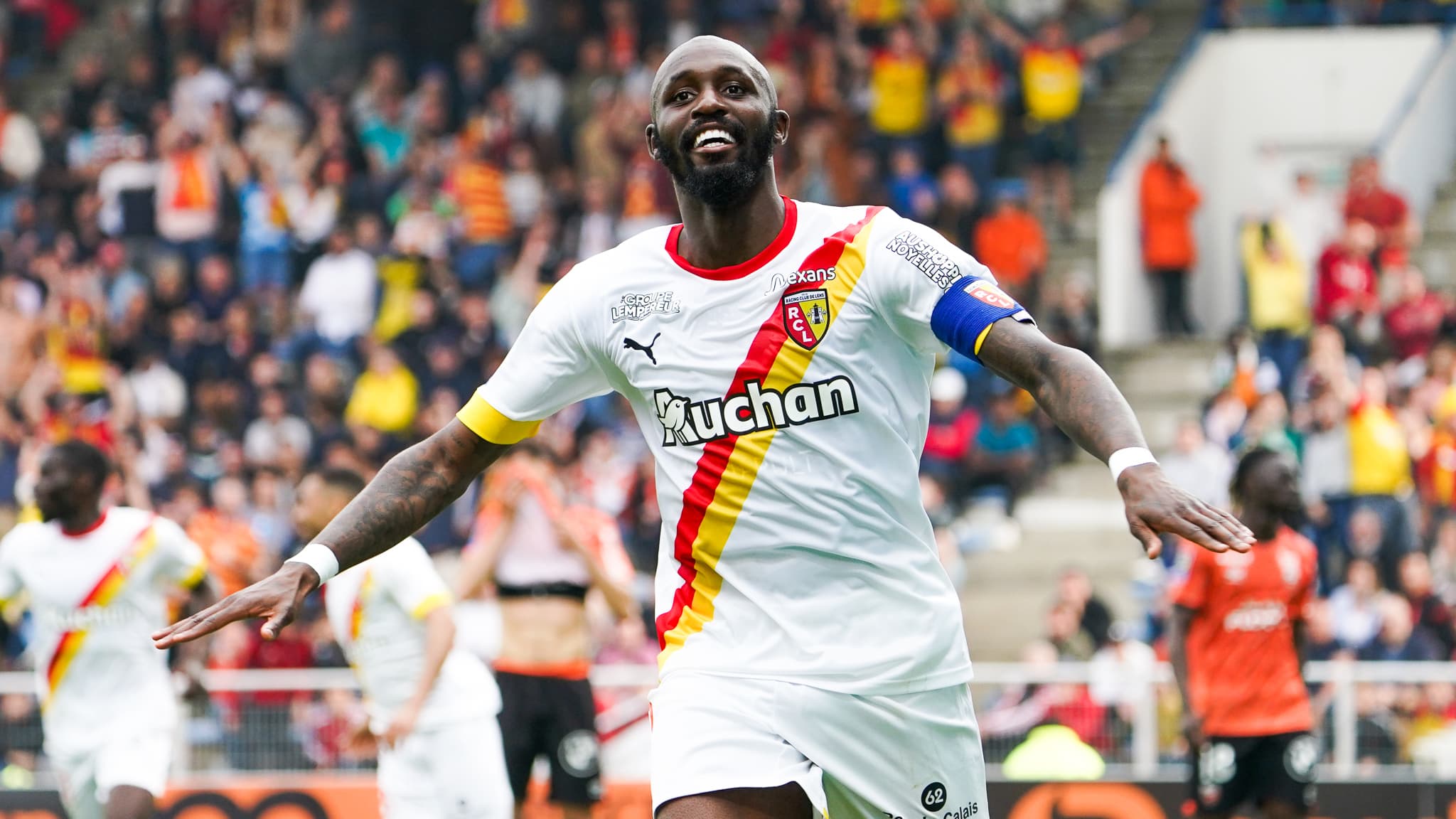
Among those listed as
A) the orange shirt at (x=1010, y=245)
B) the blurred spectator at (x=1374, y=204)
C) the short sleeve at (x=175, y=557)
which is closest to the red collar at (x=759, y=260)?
the short sleeve at (x=175, y=557)

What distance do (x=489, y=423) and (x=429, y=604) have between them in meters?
3.96

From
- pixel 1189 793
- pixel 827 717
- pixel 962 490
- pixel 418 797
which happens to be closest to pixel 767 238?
pixel 827 717

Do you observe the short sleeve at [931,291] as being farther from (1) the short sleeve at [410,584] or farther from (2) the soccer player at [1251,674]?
(2) the soccer player at [1251,674]

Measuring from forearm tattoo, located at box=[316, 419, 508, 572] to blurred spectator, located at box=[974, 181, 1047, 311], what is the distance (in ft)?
43.8

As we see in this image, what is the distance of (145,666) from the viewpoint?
30.7 feet

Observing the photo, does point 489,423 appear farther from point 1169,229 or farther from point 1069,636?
point 1169,229

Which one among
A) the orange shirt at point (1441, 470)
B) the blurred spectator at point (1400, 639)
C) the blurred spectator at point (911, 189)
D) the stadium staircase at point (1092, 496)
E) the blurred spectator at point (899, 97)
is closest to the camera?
the blurred spectator at point (1400, 639)

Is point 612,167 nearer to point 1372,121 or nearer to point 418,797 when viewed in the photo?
point 1372,121

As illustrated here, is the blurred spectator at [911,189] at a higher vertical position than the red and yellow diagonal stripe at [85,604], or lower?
higher

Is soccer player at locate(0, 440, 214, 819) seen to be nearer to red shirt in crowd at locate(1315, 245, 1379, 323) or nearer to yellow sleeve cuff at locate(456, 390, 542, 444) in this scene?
yellow sleeve cuff at locate(456, 390, 542, 444)

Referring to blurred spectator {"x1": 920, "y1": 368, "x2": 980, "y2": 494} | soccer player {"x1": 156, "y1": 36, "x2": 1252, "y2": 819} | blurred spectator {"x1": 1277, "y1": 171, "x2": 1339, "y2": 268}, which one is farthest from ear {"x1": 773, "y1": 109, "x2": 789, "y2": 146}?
blurred spectator {"x1": 1277, "y1": 171, "x2": 1339, "y2": 268}

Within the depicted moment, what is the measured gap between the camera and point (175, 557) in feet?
30.9

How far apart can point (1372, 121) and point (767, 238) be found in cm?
1695

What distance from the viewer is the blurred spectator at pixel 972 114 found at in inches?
763
